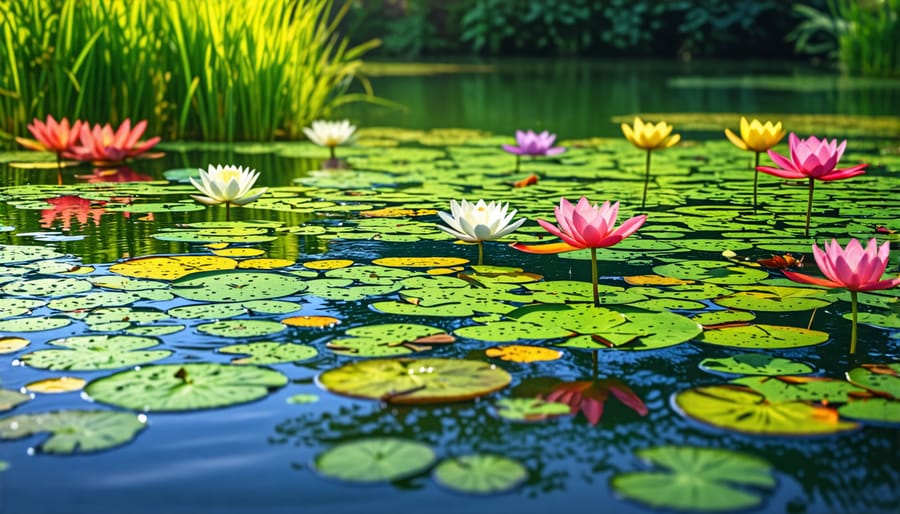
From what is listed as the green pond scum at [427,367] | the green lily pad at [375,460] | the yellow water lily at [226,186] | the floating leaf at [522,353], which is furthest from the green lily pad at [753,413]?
the yellow water lily at [226,186]

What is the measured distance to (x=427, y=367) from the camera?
1.71 m

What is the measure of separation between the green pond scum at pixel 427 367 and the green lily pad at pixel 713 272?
11 millimetres

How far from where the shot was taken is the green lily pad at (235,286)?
2160 millimetres

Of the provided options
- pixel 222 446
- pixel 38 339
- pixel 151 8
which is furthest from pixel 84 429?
pixel 151 8

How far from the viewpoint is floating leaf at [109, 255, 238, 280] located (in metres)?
2.35

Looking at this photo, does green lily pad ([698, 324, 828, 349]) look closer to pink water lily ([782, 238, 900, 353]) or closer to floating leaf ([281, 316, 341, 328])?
pink water lily ([782, 238, 900, 353])

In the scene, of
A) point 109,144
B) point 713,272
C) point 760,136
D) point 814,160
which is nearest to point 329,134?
point 109,144

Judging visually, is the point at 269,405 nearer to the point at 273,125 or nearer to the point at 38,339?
the point at 38,339

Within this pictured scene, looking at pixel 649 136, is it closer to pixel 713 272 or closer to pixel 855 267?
pixel 713 272

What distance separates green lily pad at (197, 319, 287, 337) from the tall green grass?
2.83m

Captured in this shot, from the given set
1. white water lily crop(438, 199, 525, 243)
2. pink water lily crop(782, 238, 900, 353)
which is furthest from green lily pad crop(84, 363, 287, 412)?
pink water lily crop(782, 238, 900, 353)

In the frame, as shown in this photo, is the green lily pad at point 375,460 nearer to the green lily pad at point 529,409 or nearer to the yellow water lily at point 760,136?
the green lily pad at point 529,409

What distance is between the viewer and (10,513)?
4.10ft

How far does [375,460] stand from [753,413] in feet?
1.83
